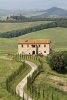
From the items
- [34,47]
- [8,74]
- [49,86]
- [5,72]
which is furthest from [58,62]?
[34,47]

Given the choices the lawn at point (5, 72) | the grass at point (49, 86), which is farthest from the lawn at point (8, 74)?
the grass at point (49, 86)

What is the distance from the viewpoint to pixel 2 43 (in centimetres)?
17562

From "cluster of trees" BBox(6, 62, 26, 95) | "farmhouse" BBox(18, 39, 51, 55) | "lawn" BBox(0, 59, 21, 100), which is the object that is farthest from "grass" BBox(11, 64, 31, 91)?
"farmhouse" BBox(18, 39, 51, 55)

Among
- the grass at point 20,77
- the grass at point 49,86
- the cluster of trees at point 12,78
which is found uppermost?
the cluster of trees at point 12,78

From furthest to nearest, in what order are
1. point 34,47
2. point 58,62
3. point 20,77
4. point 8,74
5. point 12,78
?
1. point 34,47
2. point 58,62
3. point 20,77
4. point 8,74
5. point 12,78

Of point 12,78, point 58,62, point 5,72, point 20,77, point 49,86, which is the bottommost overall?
point 49,86

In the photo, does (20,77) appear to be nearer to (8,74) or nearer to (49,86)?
(8,74)

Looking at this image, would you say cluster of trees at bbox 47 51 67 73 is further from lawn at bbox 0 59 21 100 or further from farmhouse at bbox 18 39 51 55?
farmhouse at bbox 18 39 51 55

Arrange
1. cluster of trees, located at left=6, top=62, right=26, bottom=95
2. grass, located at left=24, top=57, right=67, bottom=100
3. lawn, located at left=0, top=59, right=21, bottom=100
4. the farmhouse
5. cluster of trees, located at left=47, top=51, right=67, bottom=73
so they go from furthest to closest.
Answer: the farmhouse → cluster of trees, located at left=47, top=51, right=67, bottom=73 → grass, located at left=24, top=57, right=67, bottom=100 → cluster of trees, located at left=6, top=62, right=26, bottom=95 → lawn, located at left=0, top=59, right=21, bottom=100

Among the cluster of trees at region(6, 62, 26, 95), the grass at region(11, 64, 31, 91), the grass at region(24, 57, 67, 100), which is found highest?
the cluster of trees at region(6, 62, 26, 95)

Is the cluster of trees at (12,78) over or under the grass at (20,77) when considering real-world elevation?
over

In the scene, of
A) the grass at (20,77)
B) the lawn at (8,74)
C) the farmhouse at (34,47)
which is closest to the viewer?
the lawn at (8,74)

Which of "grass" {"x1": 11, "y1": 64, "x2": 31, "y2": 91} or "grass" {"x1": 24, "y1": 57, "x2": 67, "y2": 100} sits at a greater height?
"grass" {"x1": 11, "y1": 64, "x2": 31, "y2": 91}

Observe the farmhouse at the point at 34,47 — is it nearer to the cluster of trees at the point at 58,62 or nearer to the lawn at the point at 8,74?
the lawn at the point at 8,74
